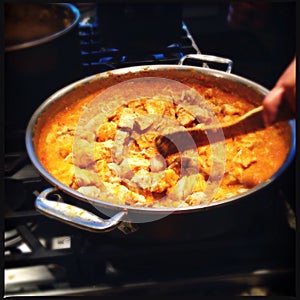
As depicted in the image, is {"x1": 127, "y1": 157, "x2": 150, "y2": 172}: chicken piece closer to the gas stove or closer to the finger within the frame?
the gas stove

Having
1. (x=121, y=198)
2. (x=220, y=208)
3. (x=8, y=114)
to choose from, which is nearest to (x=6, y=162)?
(x=8, y=114)

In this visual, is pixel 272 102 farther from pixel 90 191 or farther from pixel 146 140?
pixel 90 191

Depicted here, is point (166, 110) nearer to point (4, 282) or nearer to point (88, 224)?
point (88, 224)

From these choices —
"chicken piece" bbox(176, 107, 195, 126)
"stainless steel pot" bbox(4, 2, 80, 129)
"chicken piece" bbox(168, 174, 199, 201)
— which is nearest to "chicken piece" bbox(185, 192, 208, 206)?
"chicken piece" bbox(168, 174, 199, 201)

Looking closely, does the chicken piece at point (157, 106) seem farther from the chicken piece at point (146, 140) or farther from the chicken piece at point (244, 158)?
the chicken piece at point (244, 158)

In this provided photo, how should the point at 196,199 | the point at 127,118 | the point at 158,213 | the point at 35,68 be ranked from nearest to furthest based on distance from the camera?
the point at 158,213
the point at 196,199
the point at 127,118
the point at 35,68

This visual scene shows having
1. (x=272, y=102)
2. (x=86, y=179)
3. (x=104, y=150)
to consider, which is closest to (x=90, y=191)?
(x=86, y=179)
